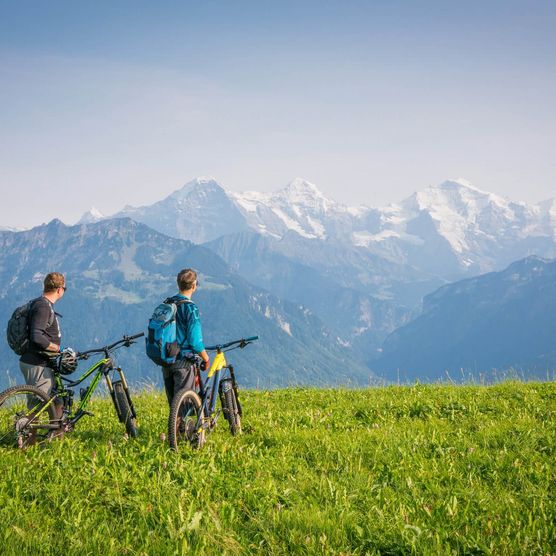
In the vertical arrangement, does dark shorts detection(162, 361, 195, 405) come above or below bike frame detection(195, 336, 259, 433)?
above

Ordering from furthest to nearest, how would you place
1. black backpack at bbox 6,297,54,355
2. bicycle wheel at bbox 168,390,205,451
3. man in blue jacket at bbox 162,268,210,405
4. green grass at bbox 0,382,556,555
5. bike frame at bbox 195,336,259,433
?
black backpack at bbox 6,297,54,355
man in blue jacket at bbox 162,268,210,405
bike frame at bbox 195,336,259,433
bicycle wheel at bbox 168,390,205,451
green grass at bbox 0,382,556,555

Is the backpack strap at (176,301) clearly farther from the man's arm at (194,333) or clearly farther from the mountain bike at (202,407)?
the mountain bike at (202,407)

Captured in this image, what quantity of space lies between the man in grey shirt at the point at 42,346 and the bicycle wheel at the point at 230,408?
9.37 ft

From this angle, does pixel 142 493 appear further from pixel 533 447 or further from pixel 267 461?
pixel 533 447

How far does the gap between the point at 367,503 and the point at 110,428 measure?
A: 585cm

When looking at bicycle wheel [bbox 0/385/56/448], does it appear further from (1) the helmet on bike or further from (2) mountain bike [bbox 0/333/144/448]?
(1) the helmet on bike

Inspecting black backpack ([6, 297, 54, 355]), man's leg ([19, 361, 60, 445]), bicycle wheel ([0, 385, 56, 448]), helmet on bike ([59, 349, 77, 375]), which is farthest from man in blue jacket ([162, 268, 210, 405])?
black backpack ([6, 297, 54, 355])

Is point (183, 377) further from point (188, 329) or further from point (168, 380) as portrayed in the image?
point (188, 329)

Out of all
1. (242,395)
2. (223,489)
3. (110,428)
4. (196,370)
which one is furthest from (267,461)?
(242,395)

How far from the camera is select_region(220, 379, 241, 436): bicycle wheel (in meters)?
8.95

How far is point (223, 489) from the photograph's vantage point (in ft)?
20.1

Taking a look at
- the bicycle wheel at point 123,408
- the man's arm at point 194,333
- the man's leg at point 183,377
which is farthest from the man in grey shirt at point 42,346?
the man's arm at point 194,333

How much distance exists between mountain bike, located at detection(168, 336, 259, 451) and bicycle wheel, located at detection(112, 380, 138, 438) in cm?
124

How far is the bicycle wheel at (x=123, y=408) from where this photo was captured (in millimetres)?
8797
